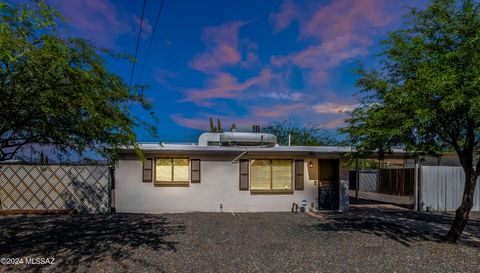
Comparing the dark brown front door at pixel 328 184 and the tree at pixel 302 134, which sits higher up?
the tree at pixel 302 134

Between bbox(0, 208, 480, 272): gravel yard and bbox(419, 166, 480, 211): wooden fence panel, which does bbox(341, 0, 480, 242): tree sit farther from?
bbox(419, 166, 480, 211): wooden fence panel

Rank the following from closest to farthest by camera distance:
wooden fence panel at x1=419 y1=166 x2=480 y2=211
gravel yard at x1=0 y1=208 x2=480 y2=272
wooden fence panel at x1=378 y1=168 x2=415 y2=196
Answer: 1. gravel yard at x1=0 y1=208 x2=480 y2=272
2. wooden fence panel at x1=419 y1=166 x2=480 y2=211
3. wooden fence panel at x1=378 y1=168 x2=415 y2=196

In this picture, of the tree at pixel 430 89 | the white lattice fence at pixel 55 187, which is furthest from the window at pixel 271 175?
the white lattice fence at pixel 55 187

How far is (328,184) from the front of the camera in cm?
1224

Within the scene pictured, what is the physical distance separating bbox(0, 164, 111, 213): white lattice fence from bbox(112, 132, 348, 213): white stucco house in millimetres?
664

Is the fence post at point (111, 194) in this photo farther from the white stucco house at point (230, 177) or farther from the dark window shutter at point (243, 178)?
the dark window shutter at point (243, 178)

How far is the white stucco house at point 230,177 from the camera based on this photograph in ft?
36.8

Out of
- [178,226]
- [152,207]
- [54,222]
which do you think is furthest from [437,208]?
[54,222]

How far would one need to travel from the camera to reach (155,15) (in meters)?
8.97

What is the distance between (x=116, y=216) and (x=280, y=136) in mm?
28117

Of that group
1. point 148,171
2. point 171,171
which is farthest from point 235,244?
point 148,171

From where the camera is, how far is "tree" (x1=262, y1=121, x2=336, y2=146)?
34316mm

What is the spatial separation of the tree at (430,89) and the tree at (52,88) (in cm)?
536

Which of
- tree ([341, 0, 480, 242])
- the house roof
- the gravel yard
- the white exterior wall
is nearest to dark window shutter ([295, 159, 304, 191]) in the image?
the white exterior wall
